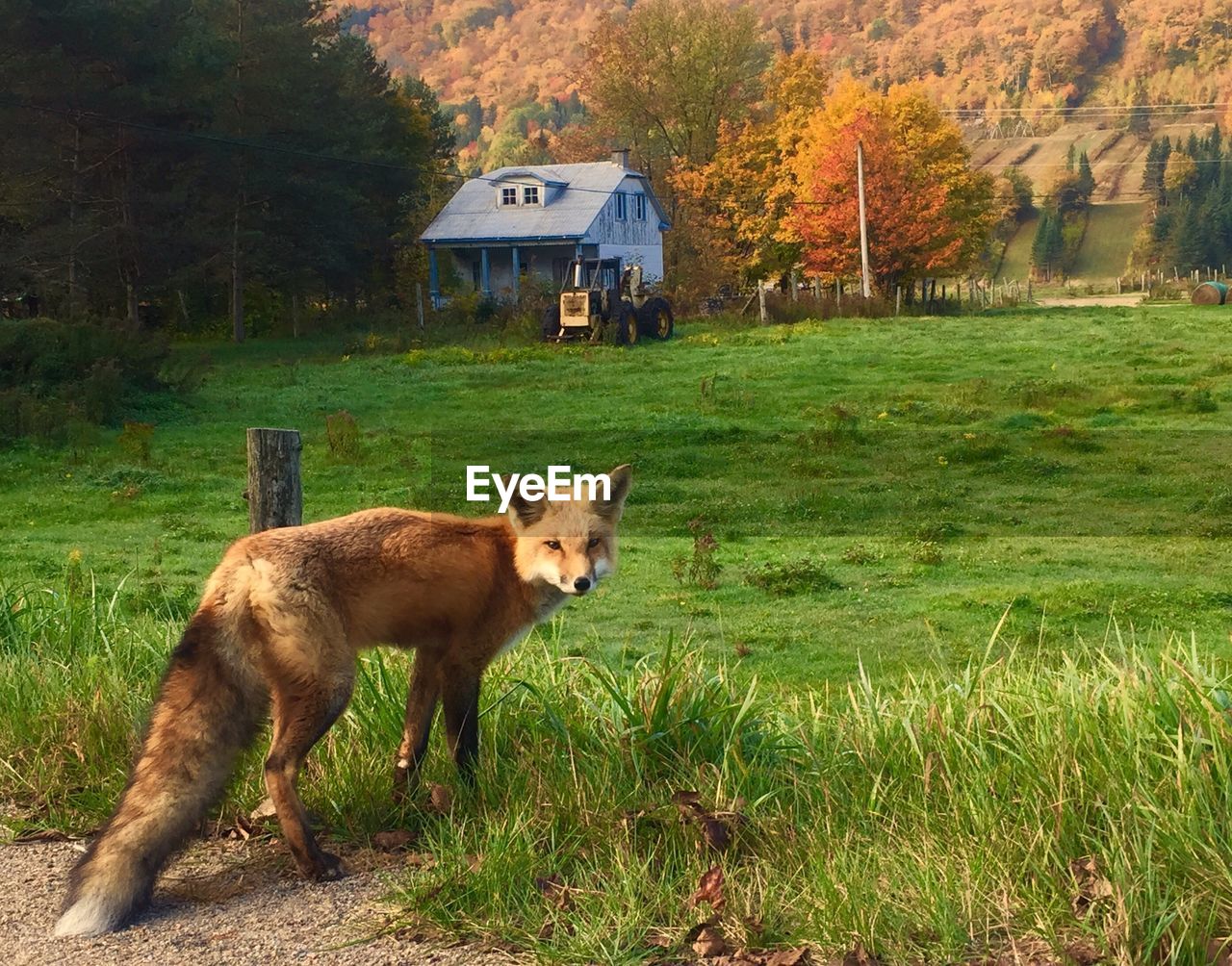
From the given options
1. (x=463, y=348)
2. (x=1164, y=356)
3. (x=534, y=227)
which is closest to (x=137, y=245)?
(x=463, y=348)

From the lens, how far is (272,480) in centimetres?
654

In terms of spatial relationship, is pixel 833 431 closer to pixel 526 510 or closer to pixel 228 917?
pixel 526 510

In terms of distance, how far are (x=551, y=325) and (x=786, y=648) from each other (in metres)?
28.5

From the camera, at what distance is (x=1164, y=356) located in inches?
1137

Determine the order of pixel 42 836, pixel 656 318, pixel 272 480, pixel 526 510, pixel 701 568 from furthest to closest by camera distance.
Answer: pixel 656 318 < pixel 701 568 < pixel 272 480 < pixel 42 836 < pixel 526 510

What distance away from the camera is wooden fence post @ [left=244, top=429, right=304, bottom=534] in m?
6.50

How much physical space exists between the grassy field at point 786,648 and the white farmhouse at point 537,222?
1183 inches

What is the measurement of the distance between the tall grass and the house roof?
177 ft

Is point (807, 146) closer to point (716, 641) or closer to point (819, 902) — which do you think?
point (716, 641)

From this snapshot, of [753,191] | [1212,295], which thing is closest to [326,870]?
[1212,295]

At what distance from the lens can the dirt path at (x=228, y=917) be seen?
166 inches

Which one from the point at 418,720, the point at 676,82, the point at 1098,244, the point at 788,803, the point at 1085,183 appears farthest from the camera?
the point at 1085,183

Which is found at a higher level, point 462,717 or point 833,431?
point 462,717

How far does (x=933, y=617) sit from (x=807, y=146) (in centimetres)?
5519
